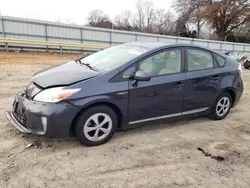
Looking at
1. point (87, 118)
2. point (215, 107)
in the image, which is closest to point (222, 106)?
point (215, 107)

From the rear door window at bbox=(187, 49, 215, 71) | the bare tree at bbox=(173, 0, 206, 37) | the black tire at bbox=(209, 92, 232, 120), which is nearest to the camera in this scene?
the rear door window at bbox=(187, 49, 215, 71)

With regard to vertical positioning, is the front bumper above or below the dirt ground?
above

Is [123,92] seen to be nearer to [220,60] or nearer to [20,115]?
[20,115]

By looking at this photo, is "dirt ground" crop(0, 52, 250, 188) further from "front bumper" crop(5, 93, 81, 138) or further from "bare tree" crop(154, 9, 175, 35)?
"bare tree" crop(154, 9, 175, 35)

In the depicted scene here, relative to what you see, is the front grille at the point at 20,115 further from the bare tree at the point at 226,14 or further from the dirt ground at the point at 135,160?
the bare tree at the point at 226,14

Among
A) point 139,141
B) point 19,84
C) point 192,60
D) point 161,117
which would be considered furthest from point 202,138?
point 19,84

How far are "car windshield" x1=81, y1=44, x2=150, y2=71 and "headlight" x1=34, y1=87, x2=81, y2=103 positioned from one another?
74 cm

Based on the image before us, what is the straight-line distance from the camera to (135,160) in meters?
3.23

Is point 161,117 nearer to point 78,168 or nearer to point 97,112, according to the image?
point 97,112

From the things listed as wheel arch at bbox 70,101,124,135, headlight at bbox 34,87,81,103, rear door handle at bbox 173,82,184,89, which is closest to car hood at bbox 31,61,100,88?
headlight at bbox 34,87,81,103

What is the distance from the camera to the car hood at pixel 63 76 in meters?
3.35

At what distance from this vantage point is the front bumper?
10.3 feet

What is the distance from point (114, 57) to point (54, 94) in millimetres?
1324

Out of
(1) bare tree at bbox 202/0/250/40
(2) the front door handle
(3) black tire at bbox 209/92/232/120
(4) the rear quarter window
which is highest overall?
(1) bare tree at bbox 202/0/250/40
